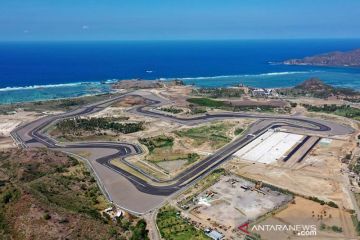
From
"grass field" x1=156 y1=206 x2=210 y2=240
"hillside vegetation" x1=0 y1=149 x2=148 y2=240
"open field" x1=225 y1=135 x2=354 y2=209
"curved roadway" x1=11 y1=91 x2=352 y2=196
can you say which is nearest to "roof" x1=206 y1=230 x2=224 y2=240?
"grass field" x1=156 y1=206 x2=210 y2=240

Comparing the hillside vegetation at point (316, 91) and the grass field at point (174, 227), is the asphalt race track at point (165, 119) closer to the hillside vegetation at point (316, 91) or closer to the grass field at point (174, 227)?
the grass field at point (174, 227)

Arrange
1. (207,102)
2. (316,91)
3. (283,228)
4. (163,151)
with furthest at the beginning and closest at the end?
(316,91), (207,102), (163,151), (283,228)

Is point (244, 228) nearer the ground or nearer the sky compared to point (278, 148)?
nearer the ground

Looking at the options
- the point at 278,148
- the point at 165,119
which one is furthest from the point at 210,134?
the point at 165,119

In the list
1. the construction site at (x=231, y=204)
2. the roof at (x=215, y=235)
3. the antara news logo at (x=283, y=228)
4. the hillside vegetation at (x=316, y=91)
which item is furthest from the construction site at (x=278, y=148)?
the hillside vegetation at (x=316, y=91)

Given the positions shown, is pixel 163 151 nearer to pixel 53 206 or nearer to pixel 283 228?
pixel 53 206

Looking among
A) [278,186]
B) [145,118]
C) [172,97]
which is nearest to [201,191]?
[278,186]
